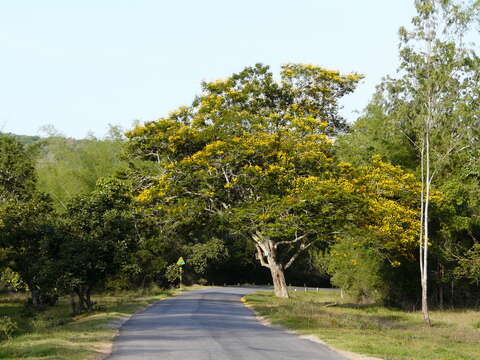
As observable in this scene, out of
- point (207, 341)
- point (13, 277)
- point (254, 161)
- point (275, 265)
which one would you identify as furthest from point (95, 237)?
point (207, 341)

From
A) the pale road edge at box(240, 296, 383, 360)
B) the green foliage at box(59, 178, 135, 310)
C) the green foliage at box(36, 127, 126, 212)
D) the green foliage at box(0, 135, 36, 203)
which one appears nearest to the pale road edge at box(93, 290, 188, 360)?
the green foliage at box(59, 178, 135, 310)

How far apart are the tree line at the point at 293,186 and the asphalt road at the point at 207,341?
997 centimetres

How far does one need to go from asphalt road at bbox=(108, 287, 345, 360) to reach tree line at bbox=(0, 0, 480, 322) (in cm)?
997

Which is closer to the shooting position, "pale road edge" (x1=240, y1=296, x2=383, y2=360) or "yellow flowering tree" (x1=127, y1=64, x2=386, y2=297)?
"pale road edge" (x1=240, y1=296, x2=383, y2=360)

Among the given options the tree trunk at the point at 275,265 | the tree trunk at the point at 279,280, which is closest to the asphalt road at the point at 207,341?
the tree trunk at the point at 275,265

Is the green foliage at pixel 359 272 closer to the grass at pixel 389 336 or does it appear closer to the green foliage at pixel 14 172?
the grass at pixel 389 336

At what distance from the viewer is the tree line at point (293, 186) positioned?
33688mm

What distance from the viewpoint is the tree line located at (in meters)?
33.7

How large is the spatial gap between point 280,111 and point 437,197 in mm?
11947

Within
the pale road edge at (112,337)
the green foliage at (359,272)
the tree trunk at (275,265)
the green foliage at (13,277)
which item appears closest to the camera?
the pale road edge at (112,337)

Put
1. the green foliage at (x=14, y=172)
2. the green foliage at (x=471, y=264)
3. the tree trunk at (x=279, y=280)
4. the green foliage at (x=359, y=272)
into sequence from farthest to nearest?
the green foliage at (x=359, y=272) < the tree trunk at (x=279, y=280) < the green foliage at (x=14, y=172) < the green foliage at (x=471, y=264)

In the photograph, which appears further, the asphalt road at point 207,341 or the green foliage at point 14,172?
the green foliage at point 14,172

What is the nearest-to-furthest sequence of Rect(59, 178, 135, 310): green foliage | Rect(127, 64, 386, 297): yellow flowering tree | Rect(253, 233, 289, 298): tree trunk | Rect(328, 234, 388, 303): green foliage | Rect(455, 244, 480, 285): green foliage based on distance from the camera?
Rect(59, 178, 135, 310): green foliage < Rect(127, 64, 386, 297): yellow flowering tree < Rect(455, 244, 480, 285): green foliage < Rect(253, 233, 289, 298): tree trunk < Rect(328, 234, 388, 303): green foliage

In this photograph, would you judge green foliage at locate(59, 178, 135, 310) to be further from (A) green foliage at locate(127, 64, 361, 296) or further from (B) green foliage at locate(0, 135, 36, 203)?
(B) green foliage at locate(0, 135, 36, 203)
